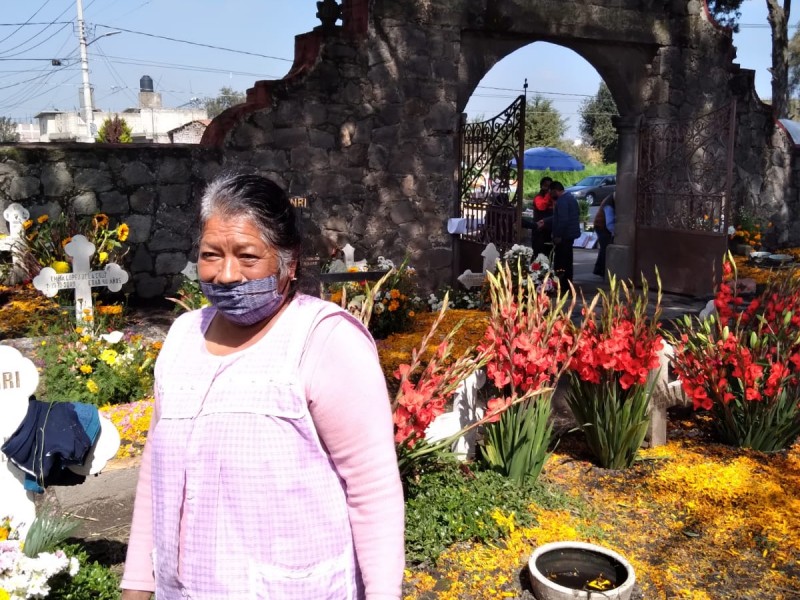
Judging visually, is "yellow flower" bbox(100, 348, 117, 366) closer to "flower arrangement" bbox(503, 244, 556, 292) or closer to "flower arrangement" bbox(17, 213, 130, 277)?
"flower arrangement" bbox(17, 213, 130, 277)

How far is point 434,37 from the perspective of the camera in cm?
846

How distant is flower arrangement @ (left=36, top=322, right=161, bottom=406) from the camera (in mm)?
5262

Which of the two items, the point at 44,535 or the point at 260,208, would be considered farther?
the point at 44,535

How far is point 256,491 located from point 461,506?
6.66 feet

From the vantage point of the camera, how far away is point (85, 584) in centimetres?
271

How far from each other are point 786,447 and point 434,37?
18.8 feet

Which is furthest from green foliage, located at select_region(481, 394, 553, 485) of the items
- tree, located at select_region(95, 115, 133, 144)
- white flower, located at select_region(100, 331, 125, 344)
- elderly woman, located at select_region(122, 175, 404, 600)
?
tree, located at select_region(95, 115, 133, 144)

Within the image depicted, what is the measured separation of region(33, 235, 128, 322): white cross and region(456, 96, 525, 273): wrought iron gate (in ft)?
12.9

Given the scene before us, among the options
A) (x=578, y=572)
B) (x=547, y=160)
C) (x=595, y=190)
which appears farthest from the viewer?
(x=595, y=190)

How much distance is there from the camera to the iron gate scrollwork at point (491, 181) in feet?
29.0

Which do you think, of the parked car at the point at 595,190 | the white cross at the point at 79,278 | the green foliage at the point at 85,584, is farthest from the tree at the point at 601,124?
the green foliage at the point at 85,584

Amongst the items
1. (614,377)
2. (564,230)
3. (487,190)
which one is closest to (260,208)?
(614,377)

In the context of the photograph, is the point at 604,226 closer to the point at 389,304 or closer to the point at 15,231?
the point at 389,304

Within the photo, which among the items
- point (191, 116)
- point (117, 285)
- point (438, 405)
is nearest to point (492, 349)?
point (438, 405)
